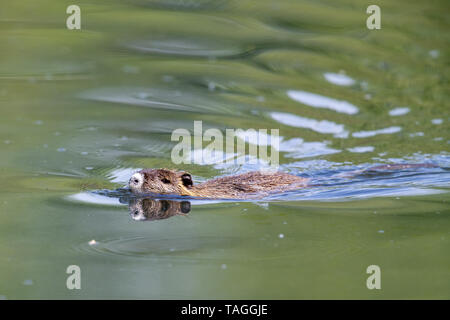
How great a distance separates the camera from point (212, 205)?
5777 mm

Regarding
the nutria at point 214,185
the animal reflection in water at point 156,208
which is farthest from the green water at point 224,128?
the nutria at point 214,185

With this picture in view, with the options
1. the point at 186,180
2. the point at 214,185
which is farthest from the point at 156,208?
the point at 214,185

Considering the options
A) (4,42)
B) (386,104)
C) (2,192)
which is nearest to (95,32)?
(4,42)

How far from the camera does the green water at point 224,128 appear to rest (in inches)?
171

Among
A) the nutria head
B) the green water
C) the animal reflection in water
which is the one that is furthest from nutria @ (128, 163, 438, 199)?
the green water

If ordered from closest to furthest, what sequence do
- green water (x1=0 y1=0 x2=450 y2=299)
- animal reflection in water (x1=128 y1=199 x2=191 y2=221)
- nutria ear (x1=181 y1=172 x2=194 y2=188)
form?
1. green water (x1=0 y1=0 x2=450 y2=299)
2. animal reflection in water (x1=128 y1=199 x2=191 y2=221)
3. nutria ear (x1=181 y1=172 x2=194 y2=188)

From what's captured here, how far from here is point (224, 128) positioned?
26.9 feet

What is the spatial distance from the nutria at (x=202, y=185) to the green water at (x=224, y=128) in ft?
0.90

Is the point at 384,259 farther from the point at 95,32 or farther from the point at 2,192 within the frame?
the point at 95,32

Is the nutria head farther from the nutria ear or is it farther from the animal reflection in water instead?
the animal reflection in water

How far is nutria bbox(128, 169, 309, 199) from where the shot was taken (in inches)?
237

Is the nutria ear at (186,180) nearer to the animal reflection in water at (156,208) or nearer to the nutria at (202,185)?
the nutria at (202,185)

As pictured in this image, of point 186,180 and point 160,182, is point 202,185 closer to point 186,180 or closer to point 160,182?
point 186,180

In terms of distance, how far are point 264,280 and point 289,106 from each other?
15.7 ft
